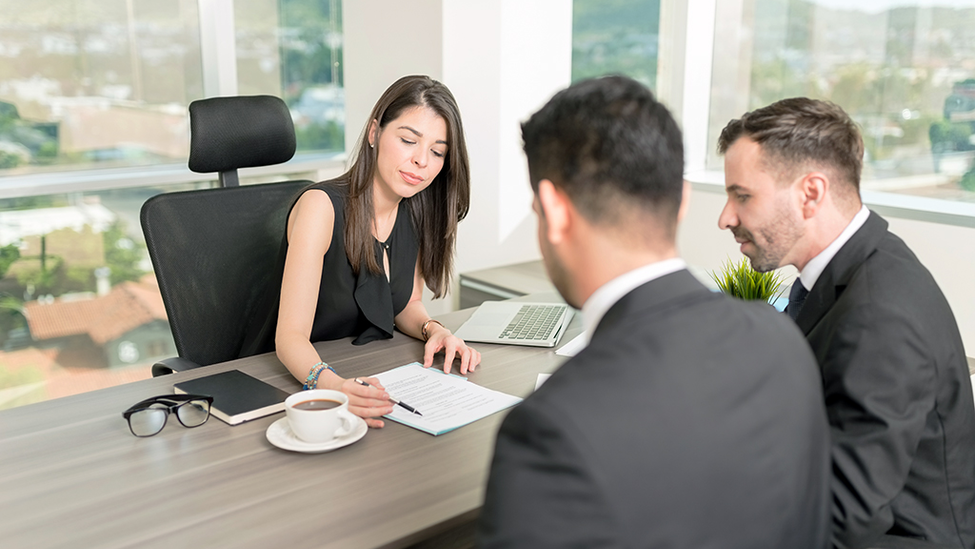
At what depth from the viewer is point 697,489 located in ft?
2.32

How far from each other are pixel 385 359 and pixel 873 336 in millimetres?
1001

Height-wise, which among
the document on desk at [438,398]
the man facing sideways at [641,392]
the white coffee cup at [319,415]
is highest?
the man facing sideways at [641,392]

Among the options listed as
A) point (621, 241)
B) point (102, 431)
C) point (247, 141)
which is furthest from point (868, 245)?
point (247, 141)

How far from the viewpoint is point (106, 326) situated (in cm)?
338

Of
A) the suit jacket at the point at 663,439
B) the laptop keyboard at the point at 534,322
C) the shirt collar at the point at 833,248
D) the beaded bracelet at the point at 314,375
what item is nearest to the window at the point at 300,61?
the laptop keyboard at the point at 534,322

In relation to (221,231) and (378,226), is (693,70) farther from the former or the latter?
(221,231)

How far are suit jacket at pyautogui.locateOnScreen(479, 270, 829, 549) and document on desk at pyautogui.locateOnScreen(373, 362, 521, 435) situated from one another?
2.11ft

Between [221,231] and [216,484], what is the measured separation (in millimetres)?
1079

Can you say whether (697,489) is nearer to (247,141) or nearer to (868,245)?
(868,245)

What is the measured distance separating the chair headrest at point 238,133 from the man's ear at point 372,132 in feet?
1.03

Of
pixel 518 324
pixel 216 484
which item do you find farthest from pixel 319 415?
pixel 518 324

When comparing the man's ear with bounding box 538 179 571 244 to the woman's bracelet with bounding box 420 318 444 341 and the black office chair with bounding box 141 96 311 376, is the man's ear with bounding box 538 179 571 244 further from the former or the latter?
the black office chair with bounding box 141 96 311 376

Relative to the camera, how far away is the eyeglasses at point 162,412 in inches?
52.8

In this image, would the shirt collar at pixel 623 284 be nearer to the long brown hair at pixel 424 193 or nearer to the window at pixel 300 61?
the long brown hair at pixel 424 193
